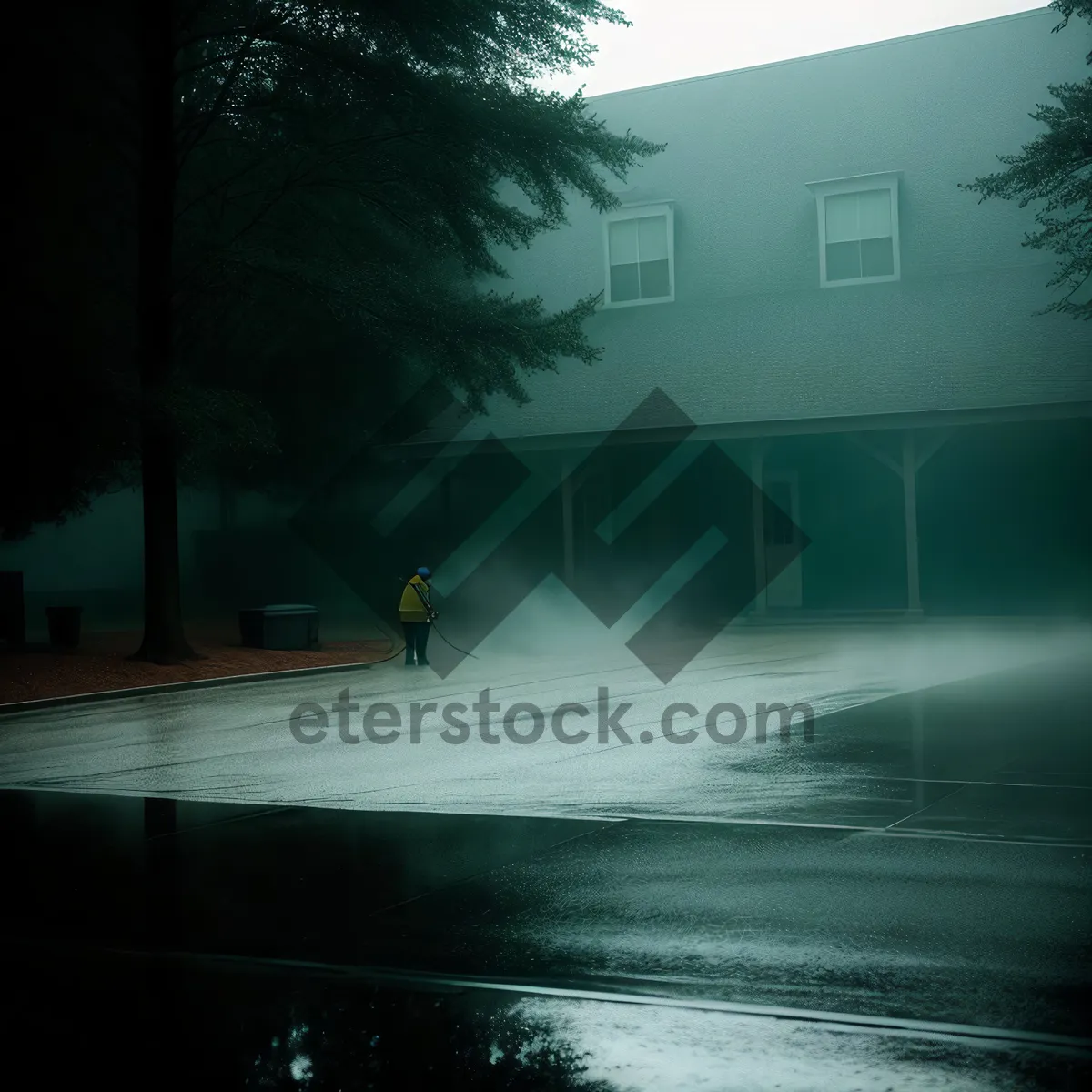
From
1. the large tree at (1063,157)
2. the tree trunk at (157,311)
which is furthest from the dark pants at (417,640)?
the large tree at (1063,157)

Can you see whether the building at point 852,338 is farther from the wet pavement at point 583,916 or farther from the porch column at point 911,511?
the wet pavement at point 583,916

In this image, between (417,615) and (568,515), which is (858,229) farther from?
(417,615)

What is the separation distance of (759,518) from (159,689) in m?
11.5

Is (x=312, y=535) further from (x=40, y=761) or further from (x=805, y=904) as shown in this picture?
(x=805, y=904)

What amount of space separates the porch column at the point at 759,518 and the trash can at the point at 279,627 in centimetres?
787

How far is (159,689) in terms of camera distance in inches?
671

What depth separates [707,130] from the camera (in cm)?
3073

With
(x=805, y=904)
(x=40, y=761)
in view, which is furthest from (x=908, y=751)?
(x=40, y=761)

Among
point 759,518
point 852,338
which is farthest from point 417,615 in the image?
point 852,338

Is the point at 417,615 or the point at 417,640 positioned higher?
the point at 417,615

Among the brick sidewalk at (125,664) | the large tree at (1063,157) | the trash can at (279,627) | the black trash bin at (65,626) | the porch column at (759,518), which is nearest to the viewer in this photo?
the brick sidewalk at (125,664)

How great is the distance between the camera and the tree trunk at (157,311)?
63.0ft

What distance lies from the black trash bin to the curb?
362cm

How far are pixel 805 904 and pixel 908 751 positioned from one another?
451 cm
